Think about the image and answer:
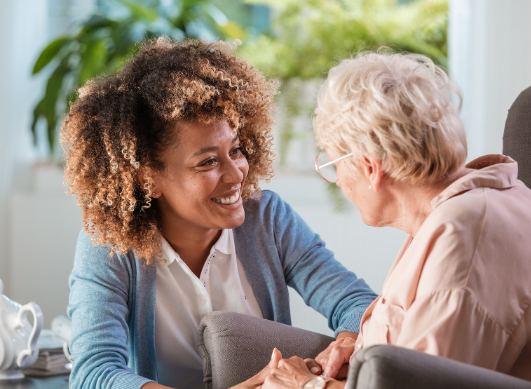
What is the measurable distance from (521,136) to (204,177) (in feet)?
2.63

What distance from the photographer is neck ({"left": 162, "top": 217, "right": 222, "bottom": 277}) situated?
1460mm

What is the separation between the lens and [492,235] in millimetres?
856

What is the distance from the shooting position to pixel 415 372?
756 mm

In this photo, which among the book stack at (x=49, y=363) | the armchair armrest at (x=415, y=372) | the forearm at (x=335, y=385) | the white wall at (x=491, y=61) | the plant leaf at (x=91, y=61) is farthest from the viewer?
the plant leaf at (x=91, y=61)

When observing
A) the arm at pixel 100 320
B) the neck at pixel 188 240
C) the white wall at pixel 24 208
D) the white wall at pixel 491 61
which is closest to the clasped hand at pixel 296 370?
the arm at pixel 100 320

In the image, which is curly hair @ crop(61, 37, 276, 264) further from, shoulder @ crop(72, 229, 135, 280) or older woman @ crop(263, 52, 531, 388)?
older woman @ crop(263, 52, 531, 388)

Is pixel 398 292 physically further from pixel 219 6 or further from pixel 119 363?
pixel 219 6

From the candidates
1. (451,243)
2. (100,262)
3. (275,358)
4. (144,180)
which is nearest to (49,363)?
(100,262)

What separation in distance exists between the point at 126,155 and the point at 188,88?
0.71ft

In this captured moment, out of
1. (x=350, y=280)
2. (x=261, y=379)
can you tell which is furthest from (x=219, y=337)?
(x=350, y=280)

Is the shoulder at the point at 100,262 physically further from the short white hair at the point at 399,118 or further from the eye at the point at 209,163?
the short white hair at the point at 399,118

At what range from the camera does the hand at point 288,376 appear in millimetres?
1156

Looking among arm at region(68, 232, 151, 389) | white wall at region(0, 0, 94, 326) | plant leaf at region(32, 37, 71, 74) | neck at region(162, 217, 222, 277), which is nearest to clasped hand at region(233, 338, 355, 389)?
arm at region(68, 232, 151, 389)

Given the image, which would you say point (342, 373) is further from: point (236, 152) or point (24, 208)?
point (24, 208)
